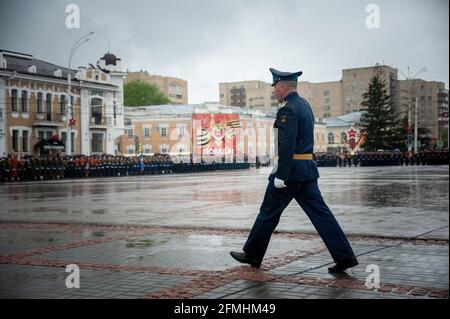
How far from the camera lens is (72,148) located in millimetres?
58938

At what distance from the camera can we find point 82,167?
46.2m

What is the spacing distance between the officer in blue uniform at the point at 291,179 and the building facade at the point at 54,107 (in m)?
42.1

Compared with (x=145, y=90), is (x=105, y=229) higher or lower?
lower

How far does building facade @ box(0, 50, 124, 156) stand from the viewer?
5147 centimetres

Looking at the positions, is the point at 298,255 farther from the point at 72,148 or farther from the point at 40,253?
the point at 72,148

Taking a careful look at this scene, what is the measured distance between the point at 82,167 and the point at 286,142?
41.4 m

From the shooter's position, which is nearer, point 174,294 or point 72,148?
point 174,294

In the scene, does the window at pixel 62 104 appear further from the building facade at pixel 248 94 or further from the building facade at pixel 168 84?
the building facade at pixel 248 94

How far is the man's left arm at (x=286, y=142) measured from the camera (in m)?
6.50

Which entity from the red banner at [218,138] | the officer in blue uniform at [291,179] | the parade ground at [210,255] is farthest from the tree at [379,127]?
the officer in blue uniform at [291,179]

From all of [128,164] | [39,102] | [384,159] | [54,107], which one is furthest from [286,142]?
[384,159]

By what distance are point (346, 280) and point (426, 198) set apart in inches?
420

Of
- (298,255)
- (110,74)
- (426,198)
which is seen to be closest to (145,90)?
(110,74)

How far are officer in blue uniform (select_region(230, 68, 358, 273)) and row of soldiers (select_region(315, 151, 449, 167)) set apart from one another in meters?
59.0
